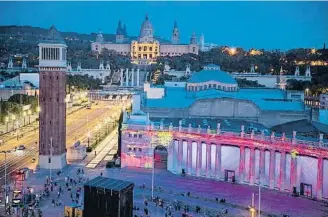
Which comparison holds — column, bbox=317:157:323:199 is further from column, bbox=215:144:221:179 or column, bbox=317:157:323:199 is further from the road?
the road

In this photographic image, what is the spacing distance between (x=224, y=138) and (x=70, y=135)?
48.6 metres

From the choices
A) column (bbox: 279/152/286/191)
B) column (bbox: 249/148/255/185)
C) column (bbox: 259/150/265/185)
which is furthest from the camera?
column (bbox: 249/148/255/185)

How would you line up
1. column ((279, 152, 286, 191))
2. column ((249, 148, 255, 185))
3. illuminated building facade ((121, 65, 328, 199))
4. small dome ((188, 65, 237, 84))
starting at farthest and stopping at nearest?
small dome ((188, 65, 237, 84)) → column ((249, 148, 255, 185)) → column ((279, 152, 286, 191)) → illuminated building facade ((121, 65, 328, 199))

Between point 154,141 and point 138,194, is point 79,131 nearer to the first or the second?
point 154,141

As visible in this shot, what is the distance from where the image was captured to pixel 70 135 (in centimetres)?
12812

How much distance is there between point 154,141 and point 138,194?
19.4m

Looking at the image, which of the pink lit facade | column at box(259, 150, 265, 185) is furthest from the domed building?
column at box(259, 150, 265, 185)

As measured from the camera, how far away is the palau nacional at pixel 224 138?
8025 cm

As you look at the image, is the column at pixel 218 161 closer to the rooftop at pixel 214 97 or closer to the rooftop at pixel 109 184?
the rooftop at pixel 214 97

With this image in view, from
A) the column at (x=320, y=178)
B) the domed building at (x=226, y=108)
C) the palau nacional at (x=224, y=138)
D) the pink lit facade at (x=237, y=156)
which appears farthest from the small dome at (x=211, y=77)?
the column at (x=320, y=178)

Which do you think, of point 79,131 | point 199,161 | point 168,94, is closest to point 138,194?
point 199,161

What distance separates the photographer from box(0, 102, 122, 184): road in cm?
9571

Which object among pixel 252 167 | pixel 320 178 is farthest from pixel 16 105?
pixel 320 178

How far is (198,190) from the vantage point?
8075 centimetres
